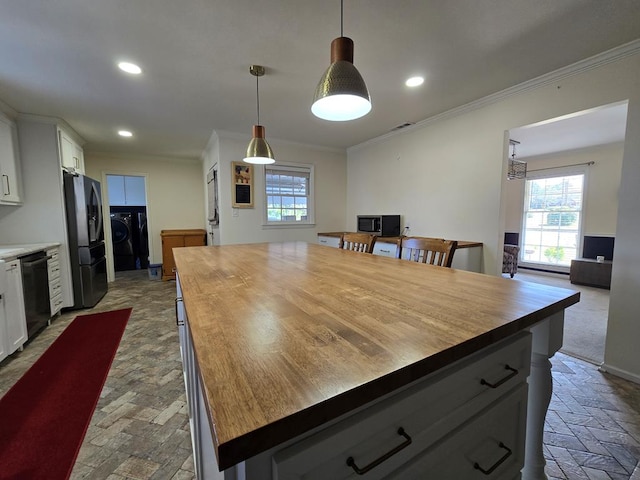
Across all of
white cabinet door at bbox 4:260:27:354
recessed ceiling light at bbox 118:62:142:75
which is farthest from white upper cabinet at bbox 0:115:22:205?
recessed ceiling light at bbox 118:62:142:75

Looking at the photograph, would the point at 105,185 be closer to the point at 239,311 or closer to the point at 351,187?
the point at 351,187

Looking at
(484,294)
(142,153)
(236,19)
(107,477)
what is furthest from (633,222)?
(142,153)

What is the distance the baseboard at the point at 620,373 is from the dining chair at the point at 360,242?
1.89 meters

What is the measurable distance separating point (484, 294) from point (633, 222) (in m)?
1.80

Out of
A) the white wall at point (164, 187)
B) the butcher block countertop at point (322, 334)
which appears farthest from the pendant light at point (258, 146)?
the white wall at point (164, 187)

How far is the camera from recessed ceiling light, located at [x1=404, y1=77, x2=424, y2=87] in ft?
7.76

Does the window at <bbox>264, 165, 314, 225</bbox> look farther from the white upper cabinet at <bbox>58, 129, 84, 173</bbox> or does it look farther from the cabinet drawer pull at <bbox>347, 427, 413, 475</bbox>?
the cabinet drawer pull at <bbox>347, 427, 413, 475</bbox>

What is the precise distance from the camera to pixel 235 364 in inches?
21.3

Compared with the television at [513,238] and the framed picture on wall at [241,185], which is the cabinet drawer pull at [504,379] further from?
the television at [513,238]

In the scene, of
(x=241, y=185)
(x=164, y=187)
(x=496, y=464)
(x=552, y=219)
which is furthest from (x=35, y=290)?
(x=552, y=219)

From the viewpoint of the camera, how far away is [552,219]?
5.58m

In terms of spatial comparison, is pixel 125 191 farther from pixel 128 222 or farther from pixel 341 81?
pixel 341 81

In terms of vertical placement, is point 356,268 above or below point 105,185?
below

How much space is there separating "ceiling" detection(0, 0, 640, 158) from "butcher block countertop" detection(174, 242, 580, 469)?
151cm
